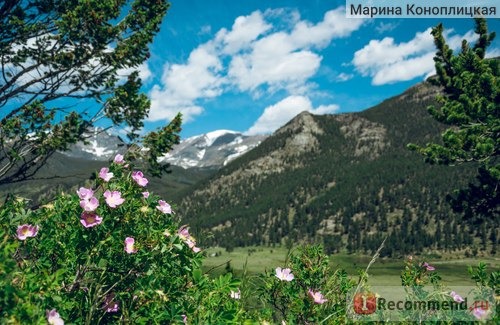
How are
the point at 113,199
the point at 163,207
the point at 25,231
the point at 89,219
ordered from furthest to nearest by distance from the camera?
the point at 163,207 < the point at 25,231 < the point at 113,199 < the point at 89,219

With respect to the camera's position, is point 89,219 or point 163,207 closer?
point 89,219

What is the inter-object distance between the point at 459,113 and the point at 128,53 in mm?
14724

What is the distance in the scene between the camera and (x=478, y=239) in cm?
17462

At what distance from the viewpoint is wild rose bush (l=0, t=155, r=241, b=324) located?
269cm

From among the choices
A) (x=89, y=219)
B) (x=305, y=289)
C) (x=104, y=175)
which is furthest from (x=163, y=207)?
(x=305, y=289)

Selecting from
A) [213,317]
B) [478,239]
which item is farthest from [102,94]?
[478,239]

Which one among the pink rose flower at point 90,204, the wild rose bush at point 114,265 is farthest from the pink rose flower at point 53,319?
the pink rose flower at point 90,204

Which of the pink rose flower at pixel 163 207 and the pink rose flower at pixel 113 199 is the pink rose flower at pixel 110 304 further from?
the pink rose flower at pixel 163 207

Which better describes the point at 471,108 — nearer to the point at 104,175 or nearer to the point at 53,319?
the point at 104,175

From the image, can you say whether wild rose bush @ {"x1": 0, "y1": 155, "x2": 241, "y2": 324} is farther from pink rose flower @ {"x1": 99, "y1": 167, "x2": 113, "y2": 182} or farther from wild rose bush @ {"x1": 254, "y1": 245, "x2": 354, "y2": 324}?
wild rose bush @ {"x1": 254, "y1": 245, "x2": 354, "y2": 324}

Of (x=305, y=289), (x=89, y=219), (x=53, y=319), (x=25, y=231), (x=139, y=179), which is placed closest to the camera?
(x=53, y=319)

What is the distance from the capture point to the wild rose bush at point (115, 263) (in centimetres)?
269

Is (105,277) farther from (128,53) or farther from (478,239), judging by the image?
(478,239)

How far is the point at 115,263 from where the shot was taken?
307cm
